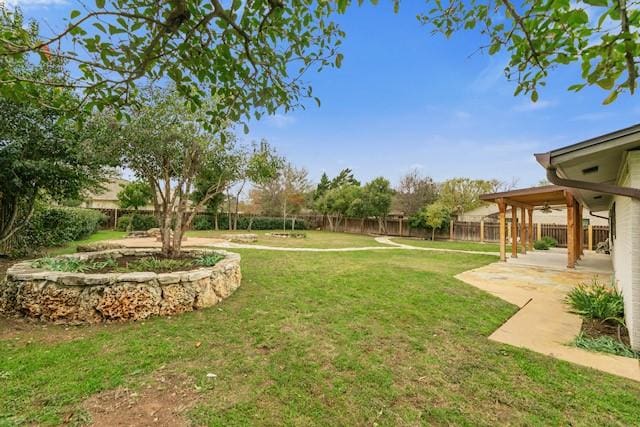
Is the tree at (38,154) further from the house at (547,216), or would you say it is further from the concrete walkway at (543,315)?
the house at (547,216)

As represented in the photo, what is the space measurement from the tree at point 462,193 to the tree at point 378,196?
21.0 feet

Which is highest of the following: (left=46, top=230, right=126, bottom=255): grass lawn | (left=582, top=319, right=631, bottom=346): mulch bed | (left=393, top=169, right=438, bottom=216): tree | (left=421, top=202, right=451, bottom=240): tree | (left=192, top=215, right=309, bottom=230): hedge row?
(left=393, top=169, right=438, bottom=216): tree

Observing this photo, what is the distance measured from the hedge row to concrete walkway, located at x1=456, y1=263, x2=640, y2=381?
18.8 m

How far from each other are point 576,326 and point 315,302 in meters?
3.75

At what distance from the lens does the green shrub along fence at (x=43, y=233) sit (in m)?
7.99

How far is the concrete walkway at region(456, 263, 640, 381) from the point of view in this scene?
3.06 meters

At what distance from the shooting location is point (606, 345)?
Answer: 3.34m

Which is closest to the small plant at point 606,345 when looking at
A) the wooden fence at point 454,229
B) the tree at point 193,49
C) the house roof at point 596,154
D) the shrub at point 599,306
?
the shrub at point 599,306

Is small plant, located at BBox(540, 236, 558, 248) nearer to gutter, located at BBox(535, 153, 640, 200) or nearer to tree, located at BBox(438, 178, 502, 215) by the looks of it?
tree, located at BBox(438, 178, 502, 215)

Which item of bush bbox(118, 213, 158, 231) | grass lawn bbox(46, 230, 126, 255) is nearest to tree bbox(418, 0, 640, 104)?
grass lawn bbox(46, 230, 126, 255)

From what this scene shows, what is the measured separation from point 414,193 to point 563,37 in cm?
2408

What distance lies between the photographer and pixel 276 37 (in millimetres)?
2389

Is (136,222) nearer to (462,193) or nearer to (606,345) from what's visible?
(606,345)

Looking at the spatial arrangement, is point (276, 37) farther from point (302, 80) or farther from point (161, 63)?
point (161, 63)
